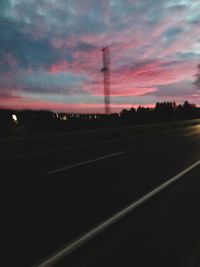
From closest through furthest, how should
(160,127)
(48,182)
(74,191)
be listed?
(74,191)
(48,182)
(160,127)

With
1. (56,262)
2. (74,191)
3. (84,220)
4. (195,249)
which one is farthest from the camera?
(74,191)

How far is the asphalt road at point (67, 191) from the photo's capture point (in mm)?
4941

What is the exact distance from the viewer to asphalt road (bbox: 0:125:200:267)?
4941 mm

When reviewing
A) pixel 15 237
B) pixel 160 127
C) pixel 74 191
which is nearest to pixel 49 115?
pixel 160 127

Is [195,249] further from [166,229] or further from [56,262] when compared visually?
[56,262]

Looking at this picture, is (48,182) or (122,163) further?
(122,163)

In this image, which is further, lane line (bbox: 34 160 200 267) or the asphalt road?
the asphalt road

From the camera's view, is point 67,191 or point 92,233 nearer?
point 92,233

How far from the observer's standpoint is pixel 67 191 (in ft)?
25.3

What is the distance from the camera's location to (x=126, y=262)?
13.5ft

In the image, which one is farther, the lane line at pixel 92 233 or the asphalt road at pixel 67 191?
the asphalt road at pixel 67 191

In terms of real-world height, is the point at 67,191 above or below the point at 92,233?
below

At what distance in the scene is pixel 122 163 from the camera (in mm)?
11711

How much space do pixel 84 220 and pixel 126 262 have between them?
5.39ft
